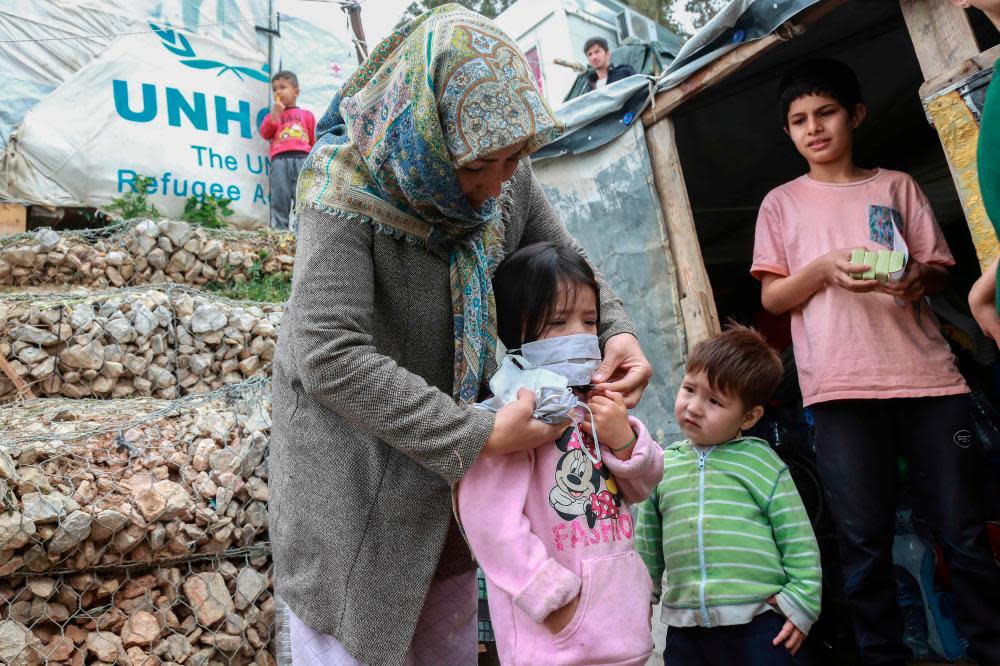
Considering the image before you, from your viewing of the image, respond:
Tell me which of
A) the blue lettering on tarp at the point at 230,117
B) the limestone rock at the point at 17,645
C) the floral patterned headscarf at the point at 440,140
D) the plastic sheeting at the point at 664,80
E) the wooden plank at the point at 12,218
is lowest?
the limestone rock at the point at 17,645

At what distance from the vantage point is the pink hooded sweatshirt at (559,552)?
3.96 ft

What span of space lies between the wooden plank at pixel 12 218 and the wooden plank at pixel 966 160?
6044 mm

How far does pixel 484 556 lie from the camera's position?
49.3 inches

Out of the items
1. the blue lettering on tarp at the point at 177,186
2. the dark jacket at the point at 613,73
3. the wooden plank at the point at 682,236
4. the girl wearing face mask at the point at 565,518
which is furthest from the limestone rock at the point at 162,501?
the dark jacket at the point at 613,73

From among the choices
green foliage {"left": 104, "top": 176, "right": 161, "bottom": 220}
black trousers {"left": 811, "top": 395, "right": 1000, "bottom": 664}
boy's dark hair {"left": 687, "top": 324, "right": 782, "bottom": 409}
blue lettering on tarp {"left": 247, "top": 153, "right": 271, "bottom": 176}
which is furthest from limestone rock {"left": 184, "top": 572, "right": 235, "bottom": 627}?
blue lettering on tarp {"left": 247, "top": 153, "right": 271, "bottom": 176}

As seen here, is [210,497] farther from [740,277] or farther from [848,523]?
[740,277]

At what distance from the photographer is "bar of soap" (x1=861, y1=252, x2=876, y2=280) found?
2139 millimetres

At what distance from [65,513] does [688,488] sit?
2147mm

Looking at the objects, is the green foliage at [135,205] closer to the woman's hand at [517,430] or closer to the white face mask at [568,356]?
the white face mask at [568,356]

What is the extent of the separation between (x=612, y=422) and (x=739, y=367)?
79cm

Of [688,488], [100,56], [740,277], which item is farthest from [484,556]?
[100,56]

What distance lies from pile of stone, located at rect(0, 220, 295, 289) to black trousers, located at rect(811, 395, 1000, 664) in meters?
4.80

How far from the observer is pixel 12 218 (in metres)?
5.64

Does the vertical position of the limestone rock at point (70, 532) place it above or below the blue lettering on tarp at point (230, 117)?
below
